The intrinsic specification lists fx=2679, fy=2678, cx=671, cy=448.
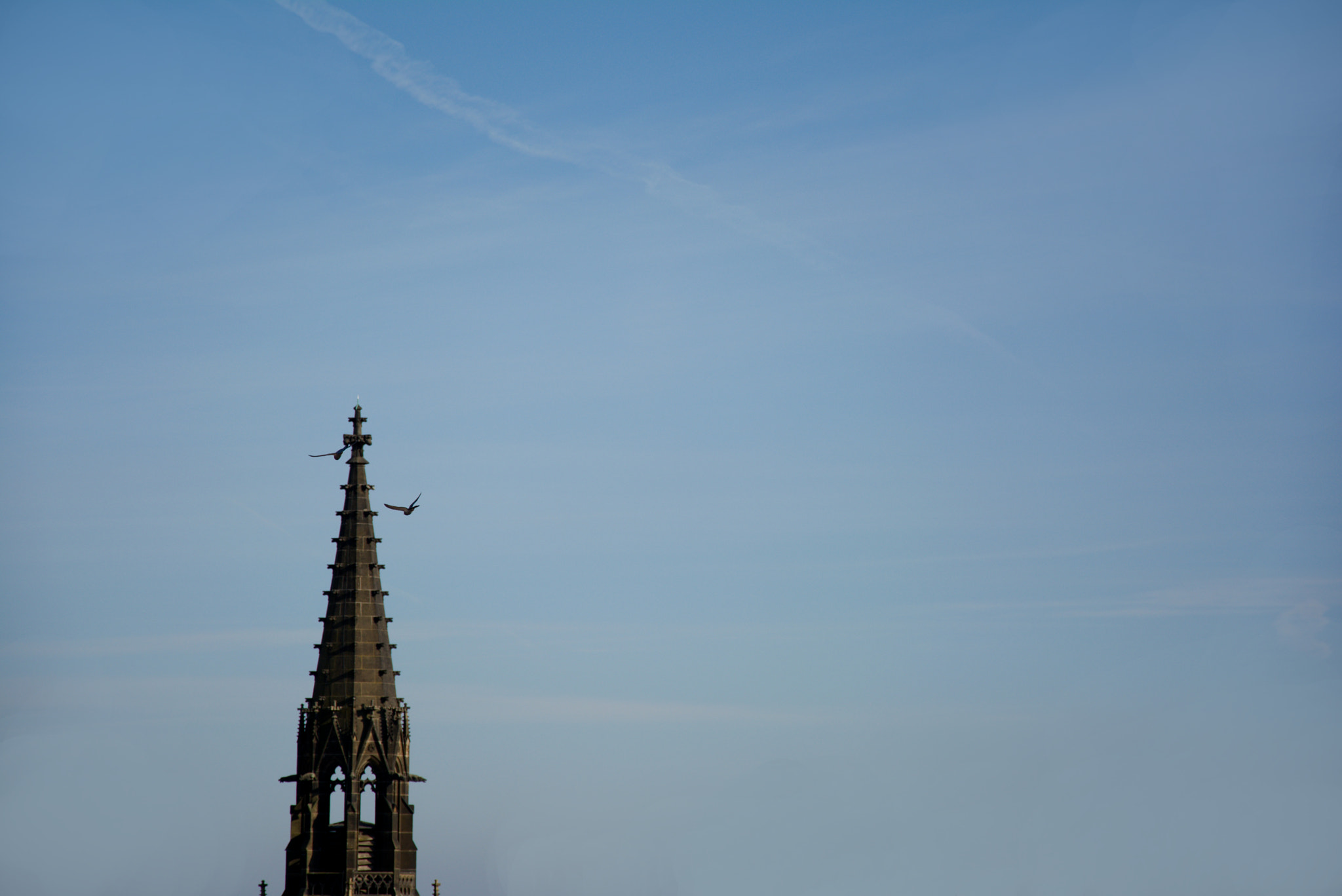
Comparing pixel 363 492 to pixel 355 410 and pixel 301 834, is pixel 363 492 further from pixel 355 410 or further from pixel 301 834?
pixel 301 834

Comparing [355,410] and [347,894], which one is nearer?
[347,894]

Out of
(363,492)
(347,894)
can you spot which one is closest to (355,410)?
(363,492)

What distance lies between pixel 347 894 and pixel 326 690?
8.99m

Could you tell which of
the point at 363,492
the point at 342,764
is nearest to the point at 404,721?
the point at 342,764

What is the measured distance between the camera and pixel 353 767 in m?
116

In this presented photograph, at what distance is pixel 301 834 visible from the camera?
11681cm

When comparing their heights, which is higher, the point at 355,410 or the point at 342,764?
the point at 355,410

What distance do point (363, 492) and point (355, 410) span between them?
13.2 feet

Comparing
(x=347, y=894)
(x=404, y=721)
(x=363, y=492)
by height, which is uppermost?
(x=363, y=492)

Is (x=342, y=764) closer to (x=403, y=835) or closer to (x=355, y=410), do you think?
(x=403, y=835)

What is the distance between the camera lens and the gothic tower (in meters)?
116

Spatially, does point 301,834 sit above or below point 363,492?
below

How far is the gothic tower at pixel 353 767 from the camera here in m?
116

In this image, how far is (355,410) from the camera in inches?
4845
